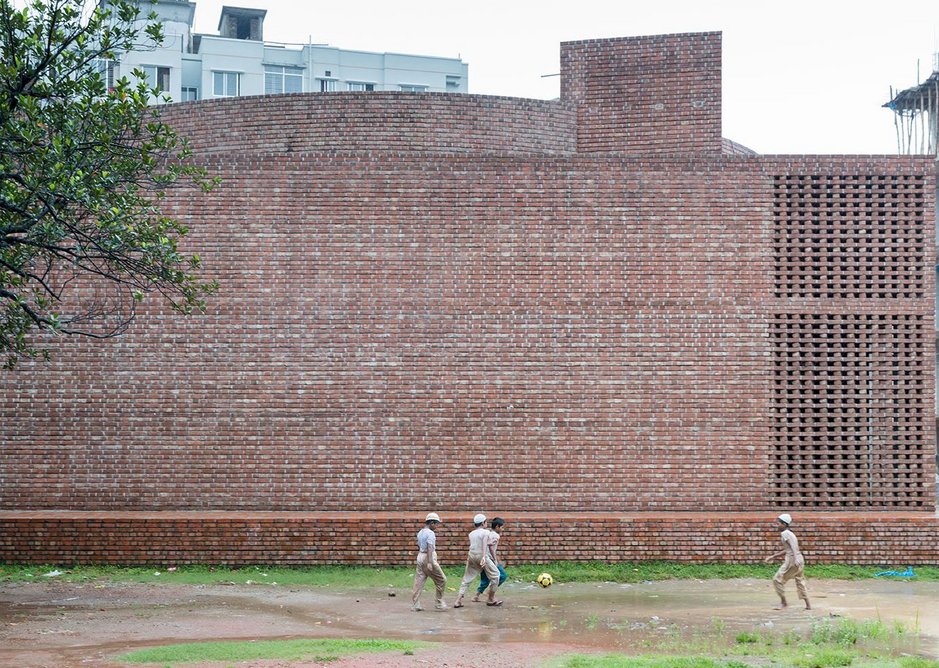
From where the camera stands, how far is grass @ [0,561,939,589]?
50.1 feet

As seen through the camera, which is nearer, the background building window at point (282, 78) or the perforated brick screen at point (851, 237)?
the perforated brick screen at point (851, 237)

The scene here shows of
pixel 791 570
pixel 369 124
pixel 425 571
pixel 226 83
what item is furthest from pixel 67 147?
pixel 226 83

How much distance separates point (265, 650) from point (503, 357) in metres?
7.05

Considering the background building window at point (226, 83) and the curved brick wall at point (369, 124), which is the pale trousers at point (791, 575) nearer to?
the curved brick wall at point (369, 124)

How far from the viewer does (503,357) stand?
55.4ft

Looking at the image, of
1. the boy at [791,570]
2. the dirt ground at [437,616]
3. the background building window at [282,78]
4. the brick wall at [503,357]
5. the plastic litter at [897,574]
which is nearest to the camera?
the dirt ground at [437,616]

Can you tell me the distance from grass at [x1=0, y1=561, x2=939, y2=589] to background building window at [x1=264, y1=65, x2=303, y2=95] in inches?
1469

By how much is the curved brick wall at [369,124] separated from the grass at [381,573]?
269 inches

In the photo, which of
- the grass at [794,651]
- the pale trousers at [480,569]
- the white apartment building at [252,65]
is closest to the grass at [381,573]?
the pale trousers at [480,569]

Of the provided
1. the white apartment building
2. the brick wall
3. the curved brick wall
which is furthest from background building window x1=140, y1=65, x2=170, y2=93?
the brick wall

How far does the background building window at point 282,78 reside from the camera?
5034 centimetres

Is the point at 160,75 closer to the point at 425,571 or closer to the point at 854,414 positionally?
the point at 854,414

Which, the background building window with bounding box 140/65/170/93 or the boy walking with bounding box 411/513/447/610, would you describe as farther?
the background building window with bounding box 140/65/170/93

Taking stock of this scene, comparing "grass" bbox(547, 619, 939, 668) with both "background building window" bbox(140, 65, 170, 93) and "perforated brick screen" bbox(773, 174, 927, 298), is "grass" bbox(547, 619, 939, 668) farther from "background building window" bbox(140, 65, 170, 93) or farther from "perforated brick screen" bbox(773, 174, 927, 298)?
"background building window" bbox(140, 65, 170, 93)
